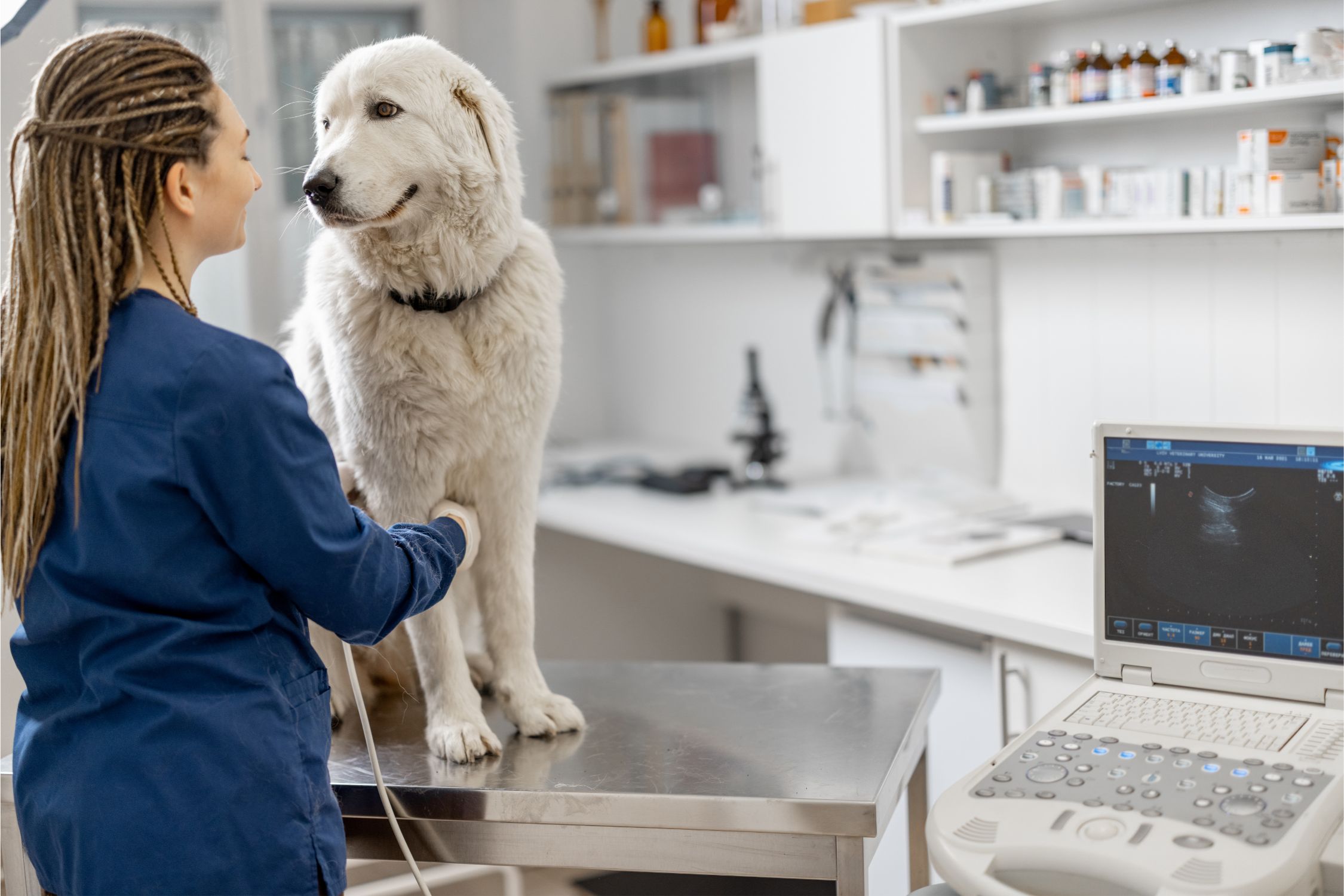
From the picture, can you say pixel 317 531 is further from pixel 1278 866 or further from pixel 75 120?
pixel 1278 866

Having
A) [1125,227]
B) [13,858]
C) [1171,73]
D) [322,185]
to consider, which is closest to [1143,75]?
[1171,73]

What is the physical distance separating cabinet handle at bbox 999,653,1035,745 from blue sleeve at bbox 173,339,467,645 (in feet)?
4.18

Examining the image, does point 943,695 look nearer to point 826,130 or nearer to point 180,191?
point 826,130

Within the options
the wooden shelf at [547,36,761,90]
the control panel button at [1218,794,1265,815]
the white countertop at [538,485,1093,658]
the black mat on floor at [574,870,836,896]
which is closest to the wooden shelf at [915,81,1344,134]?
the wooden shelf at [547,36,761,90]

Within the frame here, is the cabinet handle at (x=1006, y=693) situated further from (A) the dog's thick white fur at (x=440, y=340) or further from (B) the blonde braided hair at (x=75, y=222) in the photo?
(B) the blonde braided hair at (x=75, y=222)

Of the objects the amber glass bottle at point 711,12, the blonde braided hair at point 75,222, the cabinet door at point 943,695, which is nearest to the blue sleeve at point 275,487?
the blonde braided hair at point 75,222

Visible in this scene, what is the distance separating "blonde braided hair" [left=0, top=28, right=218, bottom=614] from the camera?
109 cm

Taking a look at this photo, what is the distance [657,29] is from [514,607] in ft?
7.84

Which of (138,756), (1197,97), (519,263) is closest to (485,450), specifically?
(519,263)

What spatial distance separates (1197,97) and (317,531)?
5.79ft

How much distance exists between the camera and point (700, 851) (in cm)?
137

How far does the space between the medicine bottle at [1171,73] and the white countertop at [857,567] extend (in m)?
0.84

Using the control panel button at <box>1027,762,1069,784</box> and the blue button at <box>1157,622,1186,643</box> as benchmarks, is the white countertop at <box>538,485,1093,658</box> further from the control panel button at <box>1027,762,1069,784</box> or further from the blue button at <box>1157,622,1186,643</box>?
the control panel button at <box>1027,762,1069,784</box>

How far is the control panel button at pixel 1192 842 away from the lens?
3.43 ft
